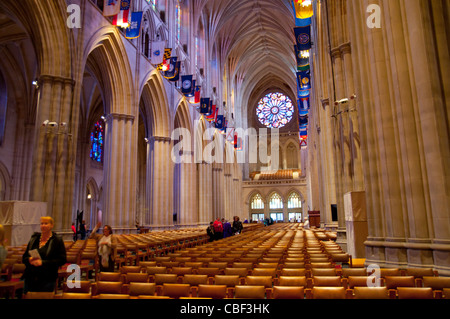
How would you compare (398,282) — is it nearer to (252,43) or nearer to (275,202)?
(252,43)

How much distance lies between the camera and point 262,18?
119 feet

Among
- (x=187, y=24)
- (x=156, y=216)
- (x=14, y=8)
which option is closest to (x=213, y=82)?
(x=187, y=24)

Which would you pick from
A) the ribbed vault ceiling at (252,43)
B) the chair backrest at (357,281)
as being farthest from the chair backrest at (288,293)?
the ribbed vault ceiling at (252,43)

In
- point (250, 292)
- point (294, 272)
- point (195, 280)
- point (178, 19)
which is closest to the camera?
point (250, 292)

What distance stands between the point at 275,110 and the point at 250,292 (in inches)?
1824

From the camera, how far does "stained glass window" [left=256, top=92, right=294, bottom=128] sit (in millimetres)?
47719

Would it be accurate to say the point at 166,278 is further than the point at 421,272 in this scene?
No

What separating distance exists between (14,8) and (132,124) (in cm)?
714

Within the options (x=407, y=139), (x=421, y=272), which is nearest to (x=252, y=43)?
(x=407, y=139)

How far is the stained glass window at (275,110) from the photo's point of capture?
47.7 metres

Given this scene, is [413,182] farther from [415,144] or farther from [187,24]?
[187,24]

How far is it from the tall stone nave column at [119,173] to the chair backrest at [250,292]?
13.8 metres

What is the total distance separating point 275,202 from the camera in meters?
44.6

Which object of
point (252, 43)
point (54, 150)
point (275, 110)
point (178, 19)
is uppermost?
point (252, 43)
